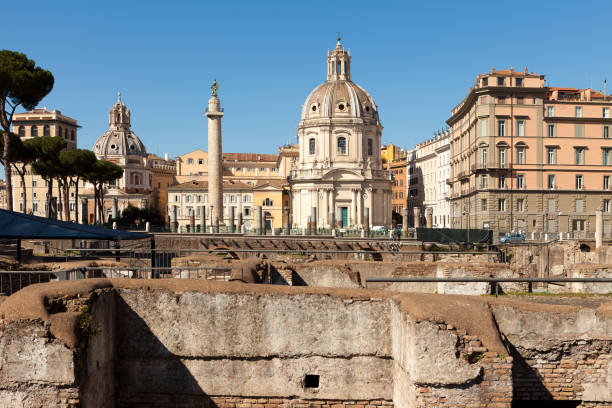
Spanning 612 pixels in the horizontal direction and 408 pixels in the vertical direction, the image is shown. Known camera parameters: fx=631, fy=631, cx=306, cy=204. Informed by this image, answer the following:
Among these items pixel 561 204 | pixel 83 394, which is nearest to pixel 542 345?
pixel 83 394

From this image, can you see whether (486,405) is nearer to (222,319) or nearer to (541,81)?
(222,319)

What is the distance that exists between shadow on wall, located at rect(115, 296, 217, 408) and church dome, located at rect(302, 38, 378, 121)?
6395 centimetres

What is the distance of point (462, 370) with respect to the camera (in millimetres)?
8570

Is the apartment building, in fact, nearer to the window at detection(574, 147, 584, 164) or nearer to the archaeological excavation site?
the window at detection(574, 147, 584, 164)

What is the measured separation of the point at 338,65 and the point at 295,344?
70.5m

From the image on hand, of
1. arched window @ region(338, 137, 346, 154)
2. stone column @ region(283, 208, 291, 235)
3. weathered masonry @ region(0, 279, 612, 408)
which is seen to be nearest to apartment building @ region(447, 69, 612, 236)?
stone column @ region(283, 208, 291, 235)

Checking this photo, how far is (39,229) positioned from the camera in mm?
14711

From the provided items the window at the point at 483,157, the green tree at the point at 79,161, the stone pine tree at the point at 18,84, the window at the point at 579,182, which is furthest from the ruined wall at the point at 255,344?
the window at the point at 579,182

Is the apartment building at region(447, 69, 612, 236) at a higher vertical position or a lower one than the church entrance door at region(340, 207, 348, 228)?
higher

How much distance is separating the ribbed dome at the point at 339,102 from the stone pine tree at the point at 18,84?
4207 centimetres

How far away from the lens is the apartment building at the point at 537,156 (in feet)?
173

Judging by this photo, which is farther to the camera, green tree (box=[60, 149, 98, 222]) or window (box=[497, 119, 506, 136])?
window (box=[497, 119, 506, 136])

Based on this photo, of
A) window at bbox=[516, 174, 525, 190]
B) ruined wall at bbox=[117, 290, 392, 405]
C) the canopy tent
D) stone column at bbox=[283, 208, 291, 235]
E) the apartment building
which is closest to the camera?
ruined wall at bbox=[117, 290, 392, 405]

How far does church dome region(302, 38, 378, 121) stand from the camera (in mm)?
73125
